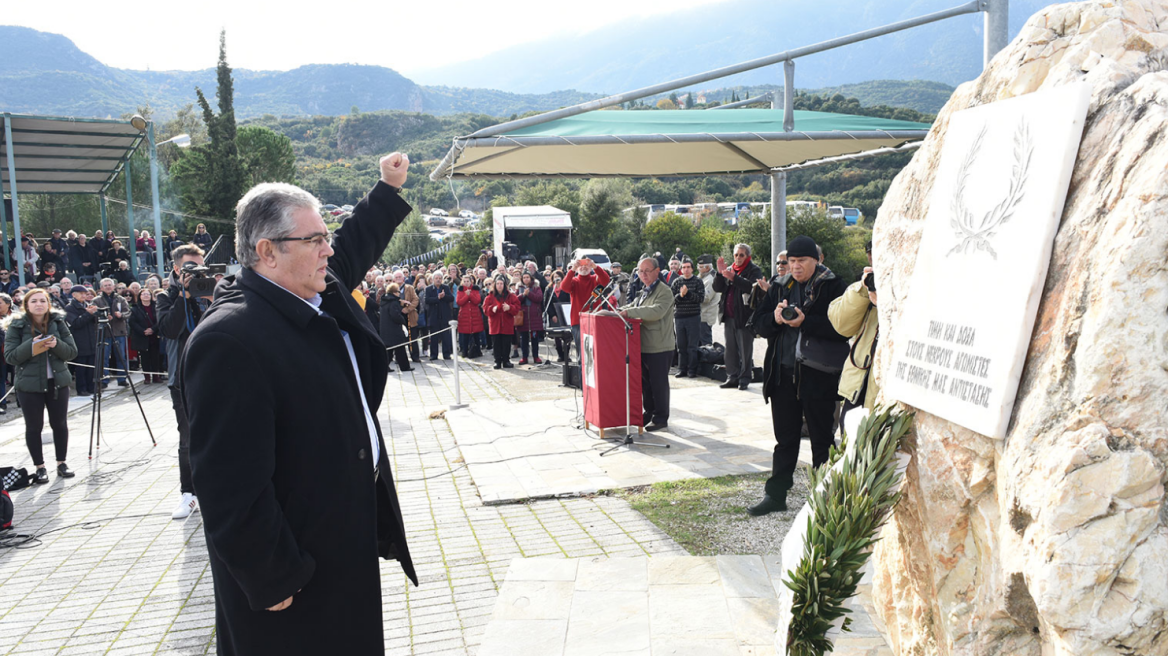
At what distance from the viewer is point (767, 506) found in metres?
5.33

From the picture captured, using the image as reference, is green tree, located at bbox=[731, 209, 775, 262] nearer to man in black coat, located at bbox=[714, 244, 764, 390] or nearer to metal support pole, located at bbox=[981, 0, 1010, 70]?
man in black coat, located at bbox=[714, 244, 764, 390]

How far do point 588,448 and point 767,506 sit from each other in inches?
101

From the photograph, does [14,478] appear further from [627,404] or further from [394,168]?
[394,168]

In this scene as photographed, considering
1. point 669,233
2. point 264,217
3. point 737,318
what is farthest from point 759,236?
point 264,217

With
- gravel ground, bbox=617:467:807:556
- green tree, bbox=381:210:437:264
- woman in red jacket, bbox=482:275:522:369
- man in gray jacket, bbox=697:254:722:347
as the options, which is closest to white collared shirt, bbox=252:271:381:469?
gravel ground, bbox=617:467:807:556

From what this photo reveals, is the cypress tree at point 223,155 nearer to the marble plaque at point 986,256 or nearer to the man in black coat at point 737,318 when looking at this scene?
the man in black coat at point 737,318

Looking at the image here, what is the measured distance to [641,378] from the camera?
315 inches

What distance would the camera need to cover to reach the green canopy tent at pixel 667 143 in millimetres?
7070

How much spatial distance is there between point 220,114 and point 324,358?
4429cm

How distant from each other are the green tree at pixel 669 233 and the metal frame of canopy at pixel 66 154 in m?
24.6

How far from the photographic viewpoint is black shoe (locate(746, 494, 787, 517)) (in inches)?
209

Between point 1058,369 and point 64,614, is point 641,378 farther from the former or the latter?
point 1058,369

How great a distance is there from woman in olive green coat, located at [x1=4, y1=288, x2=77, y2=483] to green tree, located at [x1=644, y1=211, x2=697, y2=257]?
3212cm

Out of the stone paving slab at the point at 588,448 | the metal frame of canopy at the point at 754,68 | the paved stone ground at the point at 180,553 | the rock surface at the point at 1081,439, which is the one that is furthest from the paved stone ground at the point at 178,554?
the metal frame of canopy at the point at 754,68
